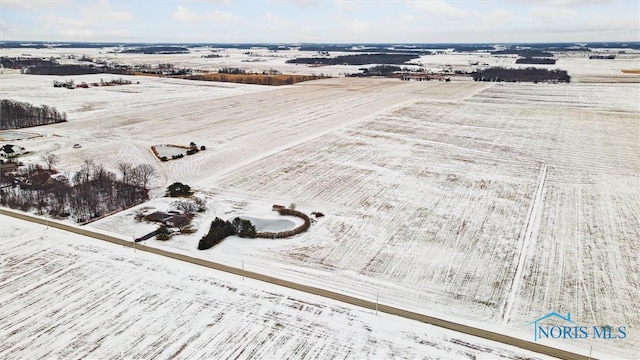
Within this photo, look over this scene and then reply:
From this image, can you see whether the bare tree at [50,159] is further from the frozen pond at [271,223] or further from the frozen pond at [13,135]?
the frozen pond at [271,223]

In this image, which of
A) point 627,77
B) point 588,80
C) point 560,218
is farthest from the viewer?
point 627,77

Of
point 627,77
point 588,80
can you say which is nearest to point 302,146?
point 588,80

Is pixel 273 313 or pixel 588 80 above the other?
pixel 588 80

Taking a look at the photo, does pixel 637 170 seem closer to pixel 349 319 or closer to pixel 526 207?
pixel 526 207

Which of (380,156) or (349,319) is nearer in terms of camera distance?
A: (349,319)

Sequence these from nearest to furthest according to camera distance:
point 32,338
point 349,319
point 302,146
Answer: point 32,338 < point 349,319 < point 302,146

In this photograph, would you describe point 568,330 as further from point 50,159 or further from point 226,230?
point 50,159

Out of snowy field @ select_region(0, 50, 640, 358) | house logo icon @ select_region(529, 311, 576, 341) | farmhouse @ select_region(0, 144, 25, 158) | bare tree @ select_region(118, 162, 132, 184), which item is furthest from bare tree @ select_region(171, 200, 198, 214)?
farmhouse @ select_region(0, 144, 25, 158)
